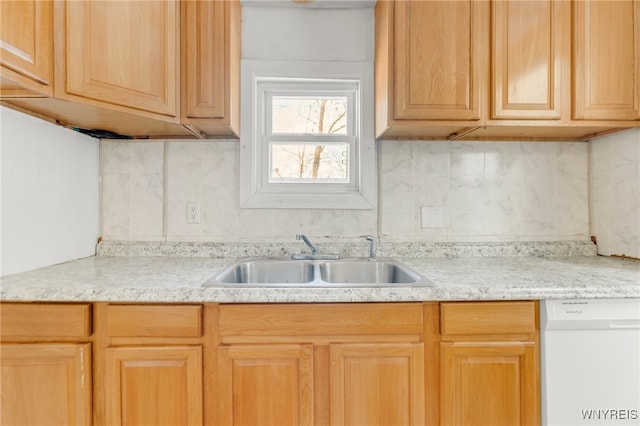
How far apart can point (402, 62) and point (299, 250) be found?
1038 millimetres

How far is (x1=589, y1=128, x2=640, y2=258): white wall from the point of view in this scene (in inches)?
60.1

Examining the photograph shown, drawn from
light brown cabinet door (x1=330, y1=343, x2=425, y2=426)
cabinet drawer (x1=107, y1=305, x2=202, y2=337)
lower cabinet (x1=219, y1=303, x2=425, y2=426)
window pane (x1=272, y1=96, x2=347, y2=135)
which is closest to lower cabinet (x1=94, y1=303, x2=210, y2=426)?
cabinet drawer (x1=107, y1=305, x2=202, y2=337)

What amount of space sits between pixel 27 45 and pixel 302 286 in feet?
3.94

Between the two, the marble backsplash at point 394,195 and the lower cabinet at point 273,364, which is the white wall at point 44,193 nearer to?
the marble backsplash at point 394,195

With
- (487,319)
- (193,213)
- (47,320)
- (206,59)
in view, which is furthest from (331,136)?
(47,320)

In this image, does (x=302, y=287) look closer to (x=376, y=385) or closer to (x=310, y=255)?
(x=376, y=385)

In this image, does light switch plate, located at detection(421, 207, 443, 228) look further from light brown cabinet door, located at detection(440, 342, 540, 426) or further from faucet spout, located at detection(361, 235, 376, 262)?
light brown cabinet door, located at detection(440, 342, 540, 426)

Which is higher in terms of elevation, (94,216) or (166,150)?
(166,150)

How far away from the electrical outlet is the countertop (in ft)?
1.29

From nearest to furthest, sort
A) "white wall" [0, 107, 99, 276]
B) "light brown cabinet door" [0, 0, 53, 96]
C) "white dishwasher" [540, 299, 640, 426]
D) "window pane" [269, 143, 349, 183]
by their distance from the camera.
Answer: "light brown cabinet door" [0, 0, 53, 96]
"white dishwasher" [540, 299, 640, 426]
"white wall" [0, 107, 99, 276]
"window pane" [269, 143, 349, 183]

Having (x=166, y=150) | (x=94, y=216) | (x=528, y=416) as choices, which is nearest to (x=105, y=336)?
(x=94, y=216)

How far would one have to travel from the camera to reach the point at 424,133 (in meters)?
1.62

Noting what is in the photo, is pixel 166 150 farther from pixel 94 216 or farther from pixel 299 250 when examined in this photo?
pixel 299 250

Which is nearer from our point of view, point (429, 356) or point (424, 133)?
point (429, 356)
